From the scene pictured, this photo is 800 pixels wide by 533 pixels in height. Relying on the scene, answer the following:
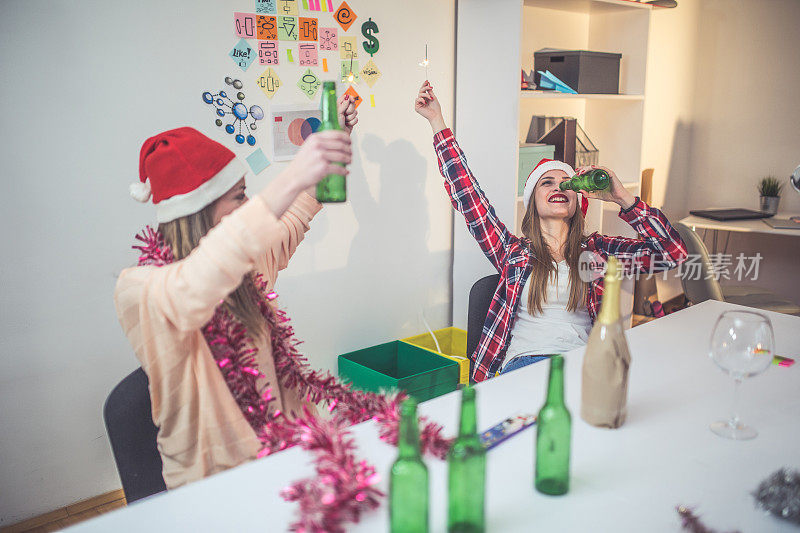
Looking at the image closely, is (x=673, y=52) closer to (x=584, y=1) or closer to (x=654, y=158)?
(x=654, y=158)

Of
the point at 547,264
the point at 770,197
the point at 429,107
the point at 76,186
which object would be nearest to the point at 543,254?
the point at 547,264

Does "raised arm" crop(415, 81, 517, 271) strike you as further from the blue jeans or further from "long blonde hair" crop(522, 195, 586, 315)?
the blue jeans

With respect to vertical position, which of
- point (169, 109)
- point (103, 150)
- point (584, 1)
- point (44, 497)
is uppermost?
point (584, 1)

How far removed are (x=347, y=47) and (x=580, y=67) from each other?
3.68 ft

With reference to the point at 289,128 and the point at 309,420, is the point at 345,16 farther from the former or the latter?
the point at 309,420

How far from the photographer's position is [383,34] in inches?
107

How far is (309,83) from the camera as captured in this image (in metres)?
2.52

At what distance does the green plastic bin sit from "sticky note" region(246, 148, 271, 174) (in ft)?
2.88

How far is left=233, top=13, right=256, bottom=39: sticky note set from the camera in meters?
2.29

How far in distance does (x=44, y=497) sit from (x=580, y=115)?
312 cm

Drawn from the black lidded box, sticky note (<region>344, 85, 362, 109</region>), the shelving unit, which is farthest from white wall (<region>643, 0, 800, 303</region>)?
sticky note (<region>344, 85, 362, 109</region>)

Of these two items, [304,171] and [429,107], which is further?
[429,107]

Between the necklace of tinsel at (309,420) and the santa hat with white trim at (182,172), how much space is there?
0.10 metres

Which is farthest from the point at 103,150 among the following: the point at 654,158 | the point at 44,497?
the point at 654,158
